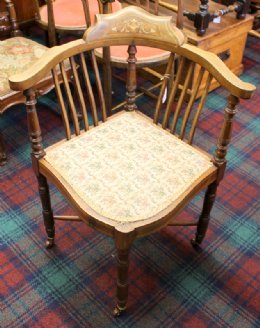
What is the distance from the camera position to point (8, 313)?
1646mm

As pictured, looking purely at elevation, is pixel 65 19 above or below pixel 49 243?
above

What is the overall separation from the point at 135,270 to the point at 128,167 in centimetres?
58

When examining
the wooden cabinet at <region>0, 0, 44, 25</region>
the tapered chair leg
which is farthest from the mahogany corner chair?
the wooden cabinet at <region>0, 0, 44, 25</region>

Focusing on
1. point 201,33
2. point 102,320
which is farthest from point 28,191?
point 201,33

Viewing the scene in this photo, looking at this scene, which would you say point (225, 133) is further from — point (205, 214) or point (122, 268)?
point (122, 268)

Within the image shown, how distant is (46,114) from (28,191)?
73 centimetres

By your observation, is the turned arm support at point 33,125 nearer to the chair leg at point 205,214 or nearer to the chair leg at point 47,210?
the chair leg at point 47,210

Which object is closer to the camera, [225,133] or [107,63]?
[225,133]

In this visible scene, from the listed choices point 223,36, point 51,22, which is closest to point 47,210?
point 51,22

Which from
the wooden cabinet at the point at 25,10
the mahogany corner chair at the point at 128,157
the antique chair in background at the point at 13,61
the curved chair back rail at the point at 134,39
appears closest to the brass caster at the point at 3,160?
the antique chair in background at the point at 13,61

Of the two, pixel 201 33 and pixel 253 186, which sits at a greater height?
pixel 201 33

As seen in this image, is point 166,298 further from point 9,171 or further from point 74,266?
point 9,171

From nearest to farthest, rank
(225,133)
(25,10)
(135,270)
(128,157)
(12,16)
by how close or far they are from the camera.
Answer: (225,133) → (128,157) → (135,270) → (12,16) → (25,10)

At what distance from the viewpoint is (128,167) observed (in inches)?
58.5
